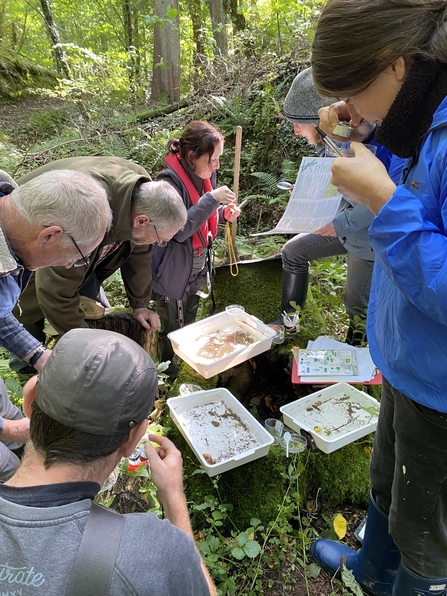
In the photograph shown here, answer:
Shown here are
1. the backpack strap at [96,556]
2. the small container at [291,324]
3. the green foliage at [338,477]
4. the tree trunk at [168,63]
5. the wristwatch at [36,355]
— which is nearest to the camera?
the backpack strap at [96,556]

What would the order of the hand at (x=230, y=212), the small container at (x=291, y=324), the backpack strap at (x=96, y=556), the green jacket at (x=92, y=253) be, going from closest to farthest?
the backpack strap at (x=96, y=556), the green jacket at (x=92, y=253), the small container at (x=291, y=324), the hand at (x=230, y=212)

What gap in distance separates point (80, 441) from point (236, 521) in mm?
1424

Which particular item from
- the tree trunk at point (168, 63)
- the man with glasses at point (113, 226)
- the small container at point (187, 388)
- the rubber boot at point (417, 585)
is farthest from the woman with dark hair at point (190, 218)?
the tree trunk at point (168, 63)

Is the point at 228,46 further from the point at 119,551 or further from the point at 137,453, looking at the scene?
the point at 119,551

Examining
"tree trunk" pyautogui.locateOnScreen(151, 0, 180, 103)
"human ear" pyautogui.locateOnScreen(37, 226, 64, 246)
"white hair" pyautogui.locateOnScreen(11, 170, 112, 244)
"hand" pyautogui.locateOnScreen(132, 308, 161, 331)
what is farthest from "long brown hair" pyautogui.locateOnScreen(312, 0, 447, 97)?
"tree trunk" pyautogui.locateOnScreen(151, 0, 180, 103)

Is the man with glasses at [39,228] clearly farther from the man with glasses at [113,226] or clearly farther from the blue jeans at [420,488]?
the blue jeans at [420,488]

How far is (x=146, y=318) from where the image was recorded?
3.52 m

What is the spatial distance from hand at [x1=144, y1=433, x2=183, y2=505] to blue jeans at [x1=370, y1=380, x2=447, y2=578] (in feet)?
2.66

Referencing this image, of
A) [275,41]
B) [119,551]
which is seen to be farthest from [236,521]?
[275,41]

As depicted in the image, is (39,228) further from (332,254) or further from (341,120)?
(332,254)

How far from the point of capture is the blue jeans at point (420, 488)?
4.35ft

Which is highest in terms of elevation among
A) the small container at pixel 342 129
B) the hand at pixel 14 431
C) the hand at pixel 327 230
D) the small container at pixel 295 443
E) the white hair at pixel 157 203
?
the small container at pixel 342 129

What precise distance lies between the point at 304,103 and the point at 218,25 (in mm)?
8857

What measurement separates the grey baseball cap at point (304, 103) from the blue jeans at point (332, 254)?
2.80ft
